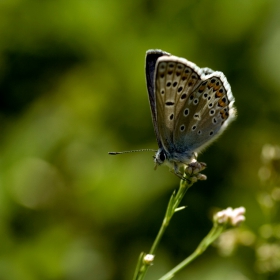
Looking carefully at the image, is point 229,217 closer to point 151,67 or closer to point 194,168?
→ point 194,168

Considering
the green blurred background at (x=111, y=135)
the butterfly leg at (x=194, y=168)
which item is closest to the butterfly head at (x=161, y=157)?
the butterfly leg at (x=194, y=168)

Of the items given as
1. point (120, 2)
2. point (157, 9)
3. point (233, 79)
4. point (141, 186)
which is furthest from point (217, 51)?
point (141, 186)

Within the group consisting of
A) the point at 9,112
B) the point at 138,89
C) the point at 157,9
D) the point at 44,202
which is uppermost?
the point at 157,9

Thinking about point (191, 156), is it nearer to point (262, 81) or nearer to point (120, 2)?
point (262, 81)

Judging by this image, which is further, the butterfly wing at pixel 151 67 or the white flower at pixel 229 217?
the butterfly wing at pixel 151 67

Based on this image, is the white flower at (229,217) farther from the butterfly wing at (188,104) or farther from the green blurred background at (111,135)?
the green blurred background at (111,135)

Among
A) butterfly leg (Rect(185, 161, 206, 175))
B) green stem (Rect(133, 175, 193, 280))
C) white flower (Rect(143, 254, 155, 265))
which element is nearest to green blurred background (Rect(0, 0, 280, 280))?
butterfly leg (Rect(185, 161, 206, 175))
